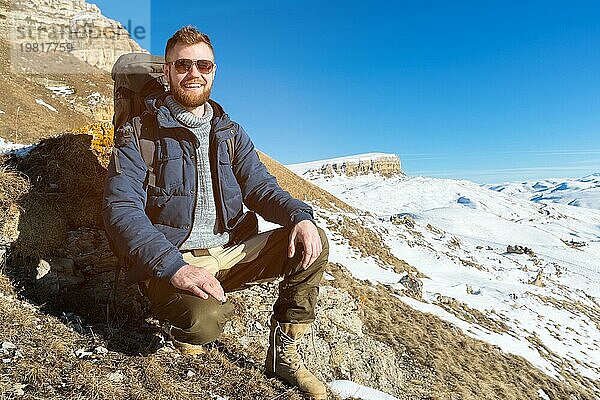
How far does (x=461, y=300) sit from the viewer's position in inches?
802

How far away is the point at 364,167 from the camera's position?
10569 cm

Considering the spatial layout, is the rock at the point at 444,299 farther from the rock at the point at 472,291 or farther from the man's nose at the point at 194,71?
the man's nose at the point at 194,71

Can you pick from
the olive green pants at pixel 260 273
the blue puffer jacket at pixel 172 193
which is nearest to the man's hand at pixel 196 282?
the blue puffer jacket at pixel 172 193

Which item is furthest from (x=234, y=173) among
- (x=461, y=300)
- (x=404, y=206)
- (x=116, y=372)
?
(x=404, y=206)

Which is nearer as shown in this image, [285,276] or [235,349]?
[285,276]

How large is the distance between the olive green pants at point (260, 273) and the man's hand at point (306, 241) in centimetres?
8

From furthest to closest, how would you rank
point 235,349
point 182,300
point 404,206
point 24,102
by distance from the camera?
point 404,206
point 24,102
point 235,349
point 182,300

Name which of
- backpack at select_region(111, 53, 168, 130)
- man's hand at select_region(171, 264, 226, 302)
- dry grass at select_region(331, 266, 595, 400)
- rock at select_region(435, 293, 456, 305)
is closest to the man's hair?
backpack at select_region(111, 53, 168, 130)

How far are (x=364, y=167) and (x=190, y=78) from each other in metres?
103

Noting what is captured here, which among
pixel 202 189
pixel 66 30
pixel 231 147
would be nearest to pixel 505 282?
pixel 231 147

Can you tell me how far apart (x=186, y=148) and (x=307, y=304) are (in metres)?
1.86

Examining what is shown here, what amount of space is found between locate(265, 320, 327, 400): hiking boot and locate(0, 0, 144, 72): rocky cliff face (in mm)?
39924

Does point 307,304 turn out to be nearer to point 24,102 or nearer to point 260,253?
point 260,253

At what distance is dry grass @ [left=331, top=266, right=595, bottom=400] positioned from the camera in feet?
33.7
